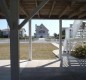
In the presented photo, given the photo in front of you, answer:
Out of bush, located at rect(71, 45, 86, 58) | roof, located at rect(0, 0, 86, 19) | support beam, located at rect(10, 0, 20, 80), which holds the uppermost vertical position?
roof, located at rect(0, 0, 86, 19)

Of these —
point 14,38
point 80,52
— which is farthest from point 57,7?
point 80,52

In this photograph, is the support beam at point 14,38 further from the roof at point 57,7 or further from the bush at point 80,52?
Answer: the bush at point 80,52

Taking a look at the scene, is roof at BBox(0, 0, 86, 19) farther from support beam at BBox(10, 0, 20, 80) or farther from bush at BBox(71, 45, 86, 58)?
bush at BBox(71, 45, 86, 58)

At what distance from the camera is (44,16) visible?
13.7 m

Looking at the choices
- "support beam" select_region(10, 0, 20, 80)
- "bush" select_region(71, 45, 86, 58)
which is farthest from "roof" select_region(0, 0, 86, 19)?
"bush" select_region(71, 45, 86, 58)

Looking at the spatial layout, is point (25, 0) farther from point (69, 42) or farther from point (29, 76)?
point (69, 42)

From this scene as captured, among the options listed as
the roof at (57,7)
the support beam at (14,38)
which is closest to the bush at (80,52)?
the roof at (57,7)

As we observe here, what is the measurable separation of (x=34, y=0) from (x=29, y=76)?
10.3 ft

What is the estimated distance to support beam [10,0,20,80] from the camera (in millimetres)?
6059

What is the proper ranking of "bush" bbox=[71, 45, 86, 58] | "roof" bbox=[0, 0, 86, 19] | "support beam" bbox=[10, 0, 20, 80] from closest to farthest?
"support beam" bbox=[10, 0, 20, 80], "roof" bbox=[0, 0, 86, 19], "bush" bbox=[71, 45, 86, 58]

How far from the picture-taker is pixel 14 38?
6199 mm

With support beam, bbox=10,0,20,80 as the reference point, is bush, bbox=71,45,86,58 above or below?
below

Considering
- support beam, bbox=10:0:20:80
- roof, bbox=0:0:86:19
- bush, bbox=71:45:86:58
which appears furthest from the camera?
bush, bbox=71:45:86:58

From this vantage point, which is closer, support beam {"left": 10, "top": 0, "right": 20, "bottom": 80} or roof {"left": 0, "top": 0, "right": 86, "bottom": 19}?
support beam {"left": 10, "top": 0, "right": 20, "bottom": 80}
